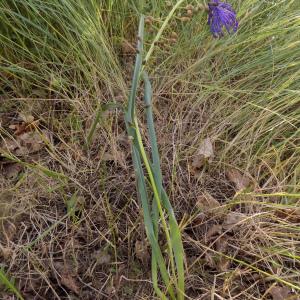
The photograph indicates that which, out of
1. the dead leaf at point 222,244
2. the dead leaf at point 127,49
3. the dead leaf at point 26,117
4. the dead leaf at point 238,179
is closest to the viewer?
the dead leaf at point 222,244

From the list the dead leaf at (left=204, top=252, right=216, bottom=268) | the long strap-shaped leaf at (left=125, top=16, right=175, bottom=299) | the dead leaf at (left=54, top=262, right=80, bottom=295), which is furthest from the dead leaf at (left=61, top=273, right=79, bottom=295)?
the dead leaf at (left=204, top=252, right=216, bottom=268)

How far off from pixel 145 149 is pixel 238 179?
0.99 feet

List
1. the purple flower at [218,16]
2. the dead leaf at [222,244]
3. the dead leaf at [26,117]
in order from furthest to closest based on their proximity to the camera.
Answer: the dead leaf at [26,117] → the dead leaf at [222,244] → the purple flower at [218,16]

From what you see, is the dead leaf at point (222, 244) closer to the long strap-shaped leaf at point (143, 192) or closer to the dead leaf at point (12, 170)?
the long strap-shaped leaf at point (143, 192)

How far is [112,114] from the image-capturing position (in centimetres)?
161

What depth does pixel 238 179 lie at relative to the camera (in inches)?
59.7

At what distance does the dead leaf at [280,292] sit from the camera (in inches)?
51.4

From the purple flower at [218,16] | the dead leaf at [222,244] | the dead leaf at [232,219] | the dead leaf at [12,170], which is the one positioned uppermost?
the purple flower at [218,16]

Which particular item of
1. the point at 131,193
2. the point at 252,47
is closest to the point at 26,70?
the point at 131,193

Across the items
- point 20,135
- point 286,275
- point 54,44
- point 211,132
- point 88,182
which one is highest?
point 54,44

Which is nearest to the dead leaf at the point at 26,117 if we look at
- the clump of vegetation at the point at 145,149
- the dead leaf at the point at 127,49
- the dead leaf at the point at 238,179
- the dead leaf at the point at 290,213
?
the clump of vegetation at the point at 145,149

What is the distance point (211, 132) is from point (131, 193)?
338 mm

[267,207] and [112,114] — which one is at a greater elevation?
[112,114]

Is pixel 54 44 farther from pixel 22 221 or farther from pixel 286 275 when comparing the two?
pixel 286 275
